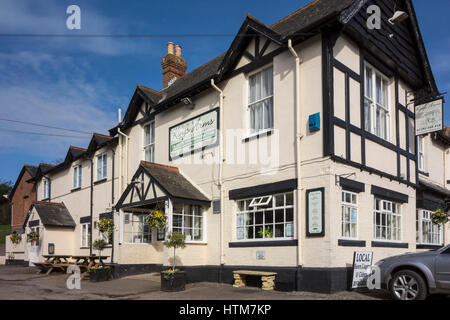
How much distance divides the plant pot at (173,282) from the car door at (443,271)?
21.9 ft

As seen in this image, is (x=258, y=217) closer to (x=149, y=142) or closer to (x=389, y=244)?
(x=389, y=244)

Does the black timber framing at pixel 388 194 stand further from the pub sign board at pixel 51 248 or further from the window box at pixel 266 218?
the pub sign board at pixel 51 248

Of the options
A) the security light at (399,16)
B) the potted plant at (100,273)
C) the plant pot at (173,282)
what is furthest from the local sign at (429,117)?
the potted plant at (100,273)

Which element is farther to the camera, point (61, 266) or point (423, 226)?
point (61, 266)

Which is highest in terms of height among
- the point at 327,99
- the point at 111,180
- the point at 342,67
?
the point at 342,67

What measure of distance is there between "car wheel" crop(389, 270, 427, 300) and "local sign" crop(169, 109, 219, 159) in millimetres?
7670

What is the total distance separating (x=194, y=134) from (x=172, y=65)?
8434 millimetres

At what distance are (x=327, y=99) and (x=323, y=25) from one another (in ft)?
6.47

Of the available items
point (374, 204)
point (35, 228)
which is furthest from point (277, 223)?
point (35, 228)

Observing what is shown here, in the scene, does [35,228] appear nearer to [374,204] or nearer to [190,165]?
[190,165]

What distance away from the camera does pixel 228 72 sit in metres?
15.5

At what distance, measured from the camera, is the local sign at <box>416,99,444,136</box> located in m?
→ 15.7

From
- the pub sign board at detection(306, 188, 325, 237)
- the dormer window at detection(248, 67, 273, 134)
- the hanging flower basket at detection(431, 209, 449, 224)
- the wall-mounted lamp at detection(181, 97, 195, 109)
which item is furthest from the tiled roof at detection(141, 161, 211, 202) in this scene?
the hanging flower basket at detection(431, 209, 449, 224)

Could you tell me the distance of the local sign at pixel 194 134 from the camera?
15844mm
